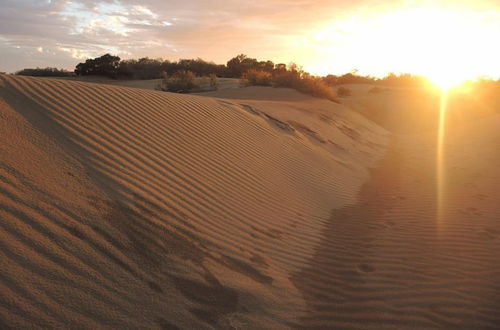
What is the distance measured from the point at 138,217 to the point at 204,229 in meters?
0.81

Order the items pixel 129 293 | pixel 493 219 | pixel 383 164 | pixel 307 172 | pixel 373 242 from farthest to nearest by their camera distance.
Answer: pixel 383 164
pixel 307 172
pixel 493 219
pixel 373 242
pixel 129 293

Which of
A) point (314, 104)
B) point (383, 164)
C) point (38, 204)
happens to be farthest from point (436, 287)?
point (314, 104)

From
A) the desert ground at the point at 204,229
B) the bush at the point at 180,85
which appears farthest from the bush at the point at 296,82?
the desert ground at the point at 204,229

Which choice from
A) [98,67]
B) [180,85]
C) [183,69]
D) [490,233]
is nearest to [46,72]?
[98,67]

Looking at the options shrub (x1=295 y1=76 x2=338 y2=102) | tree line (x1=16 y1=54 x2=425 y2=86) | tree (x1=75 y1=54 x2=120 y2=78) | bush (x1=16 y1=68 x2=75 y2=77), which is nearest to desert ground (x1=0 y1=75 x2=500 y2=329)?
shrub (x1=295 y1=76 x2=338 y2=102)

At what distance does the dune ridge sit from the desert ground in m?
0.02

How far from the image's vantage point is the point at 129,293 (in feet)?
11.2

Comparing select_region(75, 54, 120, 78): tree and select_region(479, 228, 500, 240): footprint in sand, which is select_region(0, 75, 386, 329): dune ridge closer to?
select_region(479, 228, 500, 240): footprint in sand

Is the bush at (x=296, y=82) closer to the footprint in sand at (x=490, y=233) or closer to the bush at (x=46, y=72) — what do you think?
the footprint in sand at (x=490, y=233)

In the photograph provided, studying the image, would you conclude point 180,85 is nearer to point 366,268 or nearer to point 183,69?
point 183,69

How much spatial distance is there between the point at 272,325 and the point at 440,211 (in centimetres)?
467

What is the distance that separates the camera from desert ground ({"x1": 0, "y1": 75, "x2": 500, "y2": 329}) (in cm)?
339

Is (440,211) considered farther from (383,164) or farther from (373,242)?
(383,164)

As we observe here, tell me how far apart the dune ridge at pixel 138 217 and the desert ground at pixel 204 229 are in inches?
0.7
